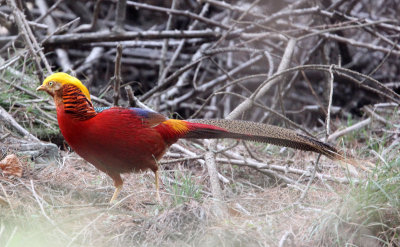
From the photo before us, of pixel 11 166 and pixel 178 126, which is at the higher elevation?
pixel 178 126

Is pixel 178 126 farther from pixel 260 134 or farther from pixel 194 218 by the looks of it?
pixel 194 218

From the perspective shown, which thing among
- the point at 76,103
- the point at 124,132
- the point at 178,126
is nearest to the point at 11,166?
the point at 76,103

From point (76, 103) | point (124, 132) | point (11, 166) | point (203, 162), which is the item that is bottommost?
point (203, 162)

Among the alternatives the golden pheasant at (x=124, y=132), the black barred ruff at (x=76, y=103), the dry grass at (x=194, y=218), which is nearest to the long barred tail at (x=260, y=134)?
the golden pheasant at (x=124, y=132)

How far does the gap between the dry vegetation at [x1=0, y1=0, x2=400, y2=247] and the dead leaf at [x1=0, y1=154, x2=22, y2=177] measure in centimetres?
3

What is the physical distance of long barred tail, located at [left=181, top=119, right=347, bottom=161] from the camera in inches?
126

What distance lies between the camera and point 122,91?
19.2ft

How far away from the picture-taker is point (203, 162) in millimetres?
3924

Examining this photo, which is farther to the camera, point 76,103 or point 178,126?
point 178,126

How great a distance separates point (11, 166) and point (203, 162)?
142 cm

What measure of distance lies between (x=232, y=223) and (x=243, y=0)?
179 inches

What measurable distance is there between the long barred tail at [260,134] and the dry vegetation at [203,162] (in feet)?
0.34

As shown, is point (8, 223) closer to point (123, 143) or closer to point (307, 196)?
point (123, 143)

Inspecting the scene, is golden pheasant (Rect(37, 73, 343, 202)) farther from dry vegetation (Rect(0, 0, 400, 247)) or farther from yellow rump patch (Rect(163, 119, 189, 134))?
dry vegetation (Rect(0, 0, 400, 247))
